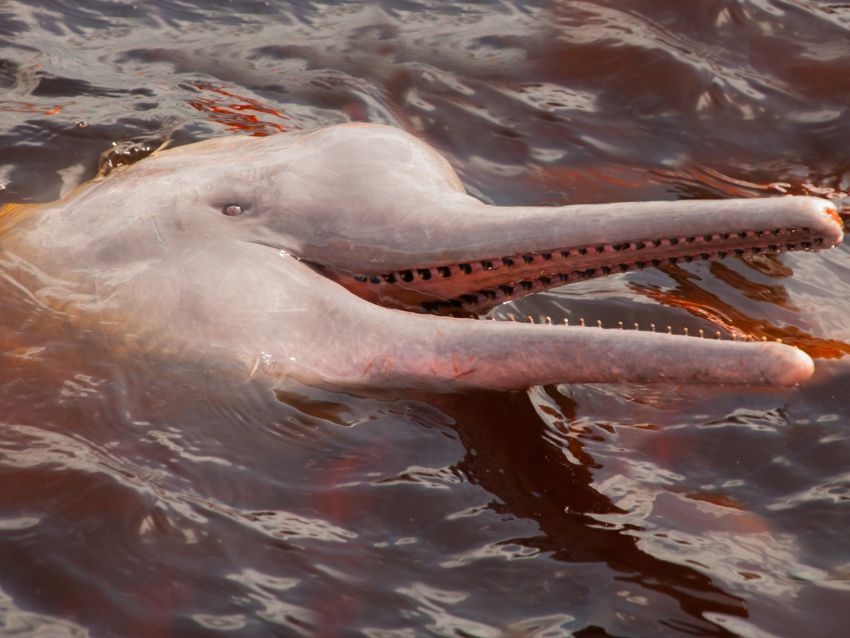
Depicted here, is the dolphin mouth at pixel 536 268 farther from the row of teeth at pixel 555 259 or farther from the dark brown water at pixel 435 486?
the dark brown water at pixel 435 486

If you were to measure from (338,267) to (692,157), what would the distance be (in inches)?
128

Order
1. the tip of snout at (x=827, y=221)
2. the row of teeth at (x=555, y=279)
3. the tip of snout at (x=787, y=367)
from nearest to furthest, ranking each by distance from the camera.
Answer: the tip of snout at (x=787, y=367)
the tip of snout at (x=827, y=221)
the row of teeth at (x=555, y=279)

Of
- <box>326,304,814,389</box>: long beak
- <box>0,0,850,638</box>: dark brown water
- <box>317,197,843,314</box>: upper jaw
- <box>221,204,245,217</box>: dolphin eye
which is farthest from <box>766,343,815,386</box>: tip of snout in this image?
<box>221,204,245,217</box>: dolphin eye

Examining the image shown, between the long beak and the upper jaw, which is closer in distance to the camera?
the long beak

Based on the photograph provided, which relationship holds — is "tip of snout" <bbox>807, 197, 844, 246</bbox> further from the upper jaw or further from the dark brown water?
the dark brown water

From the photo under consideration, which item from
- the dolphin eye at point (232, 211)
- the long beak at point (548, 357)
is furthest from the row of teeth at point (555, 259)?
the dolphin eye at point (232, 211)

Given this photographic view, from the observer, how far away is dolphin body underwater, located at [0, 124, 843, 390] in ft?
14.4

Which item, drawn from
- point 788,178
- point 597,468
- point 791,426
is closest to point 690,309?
point 791,426

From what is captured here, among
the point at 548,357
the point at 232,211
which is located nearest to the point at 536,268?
the point at 548,357

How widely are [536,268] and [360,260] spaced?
2.75 feet

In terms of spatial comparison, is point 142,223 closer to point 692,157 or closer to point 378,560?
point 378,560

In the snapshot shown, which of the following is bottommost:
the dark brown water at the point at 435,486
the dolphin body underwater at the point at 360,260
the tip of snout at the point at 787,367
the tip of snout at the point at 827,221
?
the dark brown water at the point at 435,486

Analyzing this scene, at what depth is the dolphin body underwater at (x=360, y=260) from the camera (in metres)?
4.39

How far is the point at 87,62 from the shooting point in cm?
806
